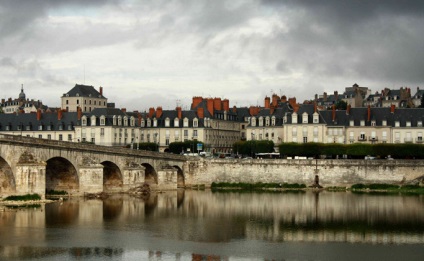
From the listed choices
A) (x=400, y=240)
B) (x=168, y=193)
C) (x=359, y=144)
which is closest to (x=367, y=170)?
(x=359, y=144)

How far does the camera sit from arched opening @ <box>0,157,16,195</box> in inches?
1993

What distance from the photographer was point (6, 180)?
50844mm

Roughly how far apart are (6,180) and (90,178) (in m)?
8.91

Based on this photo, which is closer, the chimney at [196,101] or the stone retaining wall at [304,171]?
the stone retaining wall at [304,171]

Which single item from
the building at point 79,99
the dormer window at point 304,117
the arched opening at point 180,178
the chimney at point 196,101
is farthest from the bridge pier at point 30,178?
the building at point 79,99

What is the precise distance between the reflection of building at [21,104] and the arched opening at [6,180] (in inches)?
3427

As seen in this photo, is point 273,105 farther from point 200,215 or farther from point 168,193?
point 200,215

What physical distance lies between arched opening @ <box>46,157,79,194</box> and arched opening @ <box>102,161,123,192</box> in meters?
5.36

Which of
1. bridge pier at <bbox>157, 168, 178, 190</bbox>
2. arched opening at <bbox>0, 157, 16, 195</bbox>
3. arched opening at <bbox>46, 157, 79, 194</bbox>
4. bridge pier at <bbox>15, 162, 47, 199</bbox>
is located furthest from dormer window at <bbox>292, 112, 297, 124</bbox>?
arched opening at <bbox>0, 157, 16, 195</bbox>

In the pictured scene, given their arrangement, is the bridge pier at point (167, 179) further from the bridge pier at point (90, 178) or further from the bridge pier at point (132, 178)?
the bridge pier at point (90, 178)

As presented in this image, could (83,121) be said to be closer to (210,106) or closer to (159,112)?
(159,112)

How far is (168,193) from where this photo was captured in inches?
2618

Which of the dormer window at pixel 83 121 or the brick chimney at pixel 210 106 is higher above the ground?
the brick chimney at pixel 210 106

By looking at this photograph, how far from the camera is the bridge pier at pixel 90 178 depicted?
58.3m
